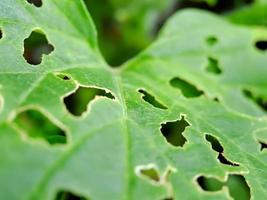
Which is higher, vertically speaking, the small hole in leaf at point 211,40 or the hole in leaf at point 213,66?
the small hole in leaf at point 211,40

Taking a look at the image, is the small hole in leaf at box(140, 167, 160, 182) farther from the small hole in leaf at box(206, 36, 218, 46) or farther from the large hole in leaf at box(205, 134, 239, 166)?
the small hole in leaf at box(206, 36, 218, 46)

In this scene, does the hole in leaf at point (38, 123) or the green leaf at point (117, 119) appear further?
the hole in leaf at point (38, 123)

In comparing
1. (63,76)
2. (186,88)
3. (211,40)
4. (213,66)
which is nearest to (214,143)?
(63,76)

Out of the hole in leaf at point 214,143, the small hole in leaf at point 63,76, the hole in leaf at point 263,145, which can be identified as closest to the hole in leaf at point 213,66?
the hole in leaf at point 263,145

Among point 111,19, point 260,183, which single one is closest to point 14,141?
point 260,183

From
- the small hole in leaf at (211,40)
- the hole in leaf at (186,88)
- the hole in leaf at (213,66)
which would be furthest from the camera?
the small hole in leaf at (211,40)

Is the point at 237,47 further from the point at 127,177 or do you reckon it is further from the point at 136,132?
the point at 127,177

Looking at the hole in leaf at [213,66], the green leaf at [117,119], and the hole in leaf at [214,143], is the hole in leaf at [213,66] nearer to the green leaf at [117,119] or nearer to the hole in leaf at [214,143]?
the green leaf at [117,119]

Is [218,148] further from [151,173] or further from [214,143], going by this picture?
[151,173]
